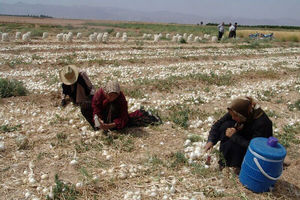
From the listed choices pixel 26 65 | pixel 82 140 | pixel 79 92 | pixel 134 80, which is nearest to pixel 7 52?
pixel 26 65

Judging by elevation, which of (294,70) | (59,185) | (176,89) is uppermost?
(294,70)

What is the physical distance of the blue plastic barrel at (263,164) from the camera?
8.25 feet

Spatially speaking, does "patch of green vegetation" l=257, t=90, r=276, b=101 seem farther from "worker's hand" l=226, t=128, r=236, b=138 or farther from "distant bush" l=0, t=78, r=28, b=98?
"distant bush" l=0, t=78, r=28, b=98

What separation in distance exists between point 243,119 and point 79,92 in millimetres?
3422

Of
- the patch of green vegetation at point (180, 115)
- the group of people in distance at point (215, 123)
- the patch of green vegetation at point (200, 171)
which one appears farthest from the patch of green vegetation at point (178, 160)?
the patch of green vegetation at point (180, 115)

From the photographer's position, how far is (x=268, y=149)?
8.34 feet

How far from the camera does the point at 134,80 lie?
721 cm

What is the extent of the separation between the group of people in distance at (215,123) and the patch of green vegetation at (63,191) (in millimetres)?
1292

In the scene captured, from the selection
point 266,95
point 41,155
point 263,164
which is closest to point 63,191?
point 41,155

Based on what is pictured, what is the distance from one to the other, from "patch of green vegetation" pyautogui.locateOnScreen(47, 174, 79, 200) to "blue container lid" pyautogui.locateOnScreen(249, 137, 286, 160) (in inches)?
78.7

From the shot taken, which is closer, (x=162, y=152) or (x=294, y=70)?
(x=162, y=152)

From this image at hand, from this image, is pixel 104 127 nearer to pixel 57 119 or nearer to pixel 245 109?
pixel 57 119

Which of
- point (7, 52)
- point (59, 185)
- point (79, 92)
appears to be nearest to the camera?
point (59, 185)

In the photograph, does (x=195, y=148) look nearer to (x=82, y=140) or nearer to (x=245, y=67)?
(x=82, y=140)
